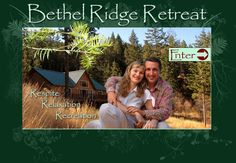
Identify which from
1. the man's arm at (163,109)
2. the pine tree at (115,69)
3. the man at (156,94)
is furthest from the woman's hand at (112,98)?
the man's arm at (163,109)

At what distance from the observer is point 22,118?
7.27m

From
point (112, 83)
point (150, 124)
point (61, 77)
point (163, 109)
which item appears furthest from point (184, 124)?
point (61, 77)

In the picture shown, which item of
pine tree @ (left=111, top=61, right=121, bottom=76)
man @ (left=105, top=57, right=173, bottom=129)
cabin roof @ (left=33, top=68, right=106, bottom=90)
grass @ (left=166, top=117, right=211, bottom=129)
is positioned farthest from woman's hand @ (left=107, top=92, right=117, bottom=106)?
grass @ (left=166, top=117, right=211, bottom=129)

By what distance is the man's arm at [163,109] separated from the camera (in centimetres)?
720

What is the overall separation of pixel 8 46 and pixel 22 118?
2.97ft

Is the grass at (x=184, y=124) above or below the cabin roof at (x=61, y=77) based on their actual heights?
below

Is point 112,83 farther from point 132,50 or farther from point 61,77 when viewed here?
point 61,77

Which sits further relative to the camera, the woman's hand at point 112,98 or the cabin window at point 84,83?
the cabin window at point 84,83

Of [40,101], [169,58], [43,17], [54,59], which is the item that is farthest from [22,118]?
[169,58]

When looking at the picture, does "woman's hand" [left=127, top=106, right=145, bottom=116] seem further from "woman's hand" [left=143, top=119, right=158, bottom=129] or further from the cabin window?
the cabin window

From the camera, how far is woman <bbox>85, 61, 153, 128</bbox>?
23.6 ft

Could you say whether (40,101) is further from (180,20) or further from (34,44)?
(180,20)

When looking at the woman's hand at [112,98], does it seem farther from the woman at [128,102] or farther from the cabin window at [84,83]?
the cabin window at [84,83]

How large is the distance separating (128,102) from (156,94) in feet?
1.18
